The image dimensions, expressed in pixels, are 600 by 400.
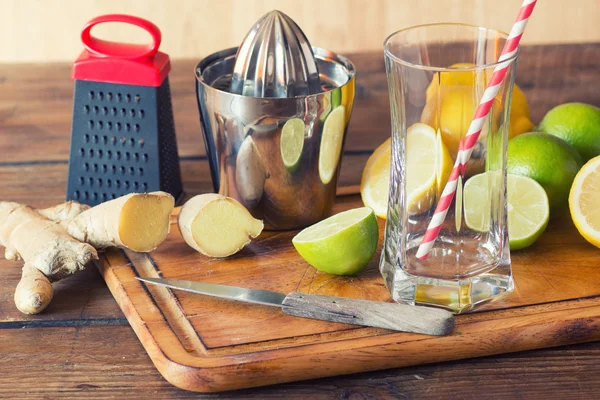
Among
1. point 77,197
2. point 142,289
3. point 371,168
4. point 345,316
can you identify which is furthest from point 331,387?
point 77,197

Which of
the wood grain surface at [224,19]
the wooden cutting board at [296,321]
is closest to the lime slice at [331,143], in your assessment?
the wooden cutting board at [296,321]

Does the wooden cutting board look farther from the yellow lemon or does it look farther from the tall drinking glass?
the yellow lemon

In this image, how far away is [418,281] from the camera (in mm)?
729

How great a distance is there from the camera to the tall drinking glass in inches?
26.9

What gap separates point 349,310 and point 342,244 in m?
0.08

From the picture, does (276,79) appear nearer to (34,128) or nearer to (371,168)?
(371,168)

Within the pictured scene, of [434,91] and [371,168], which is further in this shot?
[371,168]

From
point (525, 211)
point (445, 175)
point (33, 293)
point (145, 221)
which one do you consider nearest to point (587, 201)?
point (525, 211)

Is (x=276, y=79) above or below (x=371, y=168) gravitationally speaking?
above

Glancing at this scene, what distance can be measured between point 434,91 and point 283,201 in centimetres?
27

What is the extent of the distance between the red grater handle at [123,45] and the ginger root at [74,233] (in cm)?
19

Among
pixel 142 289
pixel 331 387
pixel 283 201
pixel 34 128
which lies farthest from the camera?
pixel 34 128

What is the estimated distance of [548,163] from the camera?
0.86 m

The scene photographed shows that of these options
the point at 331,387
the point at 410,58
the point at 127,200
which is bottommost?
the point at 331,387
